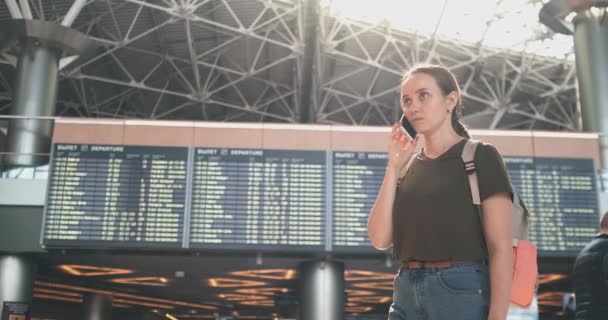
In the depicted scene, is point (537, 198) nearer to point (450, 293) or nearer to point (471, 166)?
point (471, 166)

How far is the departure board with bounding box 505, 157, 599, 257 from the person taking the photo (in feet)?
32.3

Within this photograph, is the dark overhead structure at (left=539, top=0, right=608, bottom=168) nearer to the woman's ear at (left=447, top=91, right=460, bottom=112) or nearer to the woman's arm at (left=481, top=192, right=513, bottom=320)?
the woman's ear at (left=447, top=91, right=460, bottom=112)

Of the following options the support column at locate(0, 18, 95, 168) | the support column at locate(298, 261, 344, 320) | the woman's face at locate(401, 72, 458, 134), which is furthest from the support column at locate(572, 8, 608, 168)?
the woman's face at locate(401, 72, 458, 134)

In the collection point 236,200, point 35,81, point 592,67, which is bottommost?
point 236,200

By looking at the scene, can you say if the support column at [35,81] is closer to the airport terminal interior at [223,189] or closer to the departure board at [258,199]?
the airport terminal interior at [223,189]

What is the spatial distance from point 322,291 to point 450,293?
8.27 m

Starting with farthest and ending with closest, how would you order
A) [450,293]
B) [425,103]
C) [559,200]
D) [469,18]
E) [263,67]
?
[263,67], [469,18], [559,200], [425,103], [450,293]

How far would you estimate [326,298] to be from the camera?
10.2 metres

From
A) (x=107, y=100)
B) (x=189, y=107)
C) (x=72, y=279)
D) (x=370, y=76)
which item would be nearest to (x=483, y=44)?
(x=370, y=76)

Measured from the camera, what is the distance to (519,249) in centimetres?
226

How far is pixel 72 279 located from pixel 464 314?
11.6 meters

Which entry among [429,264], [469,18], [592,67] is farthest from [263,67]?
[429,264]

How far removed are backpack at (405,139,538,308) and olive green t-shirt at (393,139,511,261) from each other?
0.06 feet

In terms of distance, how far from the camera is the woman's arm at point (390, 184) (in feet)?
8.17
